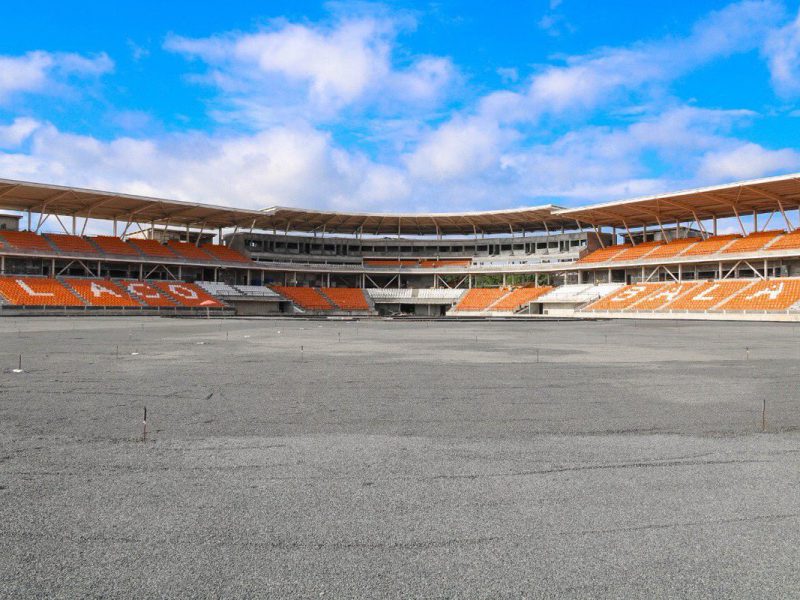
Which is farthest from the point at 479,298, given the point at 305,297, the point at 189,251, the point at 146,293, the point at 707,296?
the point at 146,293

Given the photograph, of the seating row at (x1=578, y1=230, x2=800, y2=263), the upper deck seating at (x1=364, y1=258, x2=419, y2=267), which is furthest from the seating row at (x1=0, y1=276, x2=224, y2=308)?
the seating row at (x1=578, y1=230, x2=800, y2=263)

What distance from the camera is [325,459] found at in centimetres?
690

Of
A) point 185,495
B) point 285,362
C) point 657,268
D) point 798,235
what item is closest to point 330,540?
point 185,495

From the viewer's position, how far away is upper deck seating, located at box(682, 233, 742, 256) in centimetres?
6488

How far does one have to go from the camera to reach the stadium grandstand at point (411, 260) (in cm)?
5831

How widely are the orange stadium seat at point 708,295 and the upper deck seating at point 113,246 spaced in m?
59.8

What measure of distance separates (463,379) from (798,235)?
2384 inches

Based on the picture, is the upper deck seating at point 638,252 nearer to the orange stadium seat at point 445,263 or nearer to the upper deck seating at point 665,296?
the upper deck seating at point 665,296

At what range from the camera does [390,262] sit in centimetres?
8931

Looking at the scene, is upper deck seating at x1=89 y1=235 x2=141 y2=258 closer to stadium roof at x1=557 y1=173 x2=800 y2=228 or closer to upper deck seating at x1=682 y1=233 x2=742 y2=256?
stadium roof at x1=557 y1=173 x2=800 y2=228

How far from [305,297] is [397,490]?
72.4 meters

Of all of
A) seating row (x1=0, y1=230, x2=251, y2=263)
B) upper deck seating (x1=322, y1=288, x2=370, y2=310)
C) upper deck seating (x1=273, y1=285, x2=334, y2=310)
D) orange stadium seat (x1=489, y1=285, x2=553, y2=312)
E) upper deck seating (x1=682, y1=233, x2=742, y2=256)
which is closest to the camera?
seating row (x1=0, y1=230, x2=251, y2=263)

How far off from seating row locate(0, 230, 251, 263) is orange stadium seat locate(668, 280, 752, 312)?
54.0 metres

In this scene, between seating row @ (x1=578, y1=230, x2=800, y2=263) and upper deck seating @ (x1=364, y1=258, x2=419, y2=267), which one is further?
upper deck seating @ (x1=364, y1=258, x2=419, y2=267)
